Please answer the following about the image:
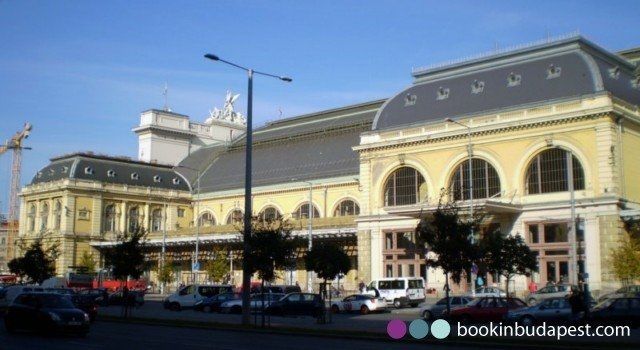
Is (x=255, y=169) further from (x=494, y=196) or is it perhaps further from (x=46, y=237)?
(x=494, y=196)

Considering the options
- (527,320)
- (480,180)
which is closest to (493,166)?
(480,180)

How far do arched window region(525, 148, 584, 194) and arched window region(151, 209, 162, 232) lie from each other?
2431 inches

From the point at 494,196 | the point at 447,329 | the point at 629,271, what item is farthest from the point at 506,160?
the point at 447,329

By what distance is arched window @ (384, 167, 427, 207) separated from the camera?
2778 inches

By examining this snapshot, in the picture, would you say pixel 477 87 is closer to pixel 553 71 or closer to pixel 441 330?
pixel 553 71

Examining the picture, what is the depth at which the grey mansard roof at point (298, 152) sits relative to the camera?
91.6 m

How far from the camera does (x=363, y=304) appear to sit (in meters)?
50.7

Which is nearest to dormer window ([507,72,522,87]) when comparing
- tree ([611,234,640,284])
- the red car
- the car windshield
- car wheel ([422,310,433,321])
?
tree ([611,234,640,284])

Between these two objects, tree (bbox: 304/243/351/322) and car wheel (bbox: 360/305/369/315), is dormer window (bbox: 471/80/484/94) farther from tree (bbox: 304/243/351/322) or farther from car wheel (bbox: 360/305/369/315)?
tree (bbox: 304/243/351/322)

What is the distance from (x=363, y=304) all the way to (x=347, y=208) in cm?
3781

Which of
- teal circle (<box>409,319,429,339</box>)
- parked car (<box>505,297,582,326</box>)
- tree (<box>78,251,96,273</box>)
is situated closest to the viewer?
teal circle (<box>409,319,429,339</box>)

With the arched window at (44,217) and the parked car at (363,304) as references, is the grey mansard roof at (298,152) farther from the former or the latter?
the parked car at (363,304)

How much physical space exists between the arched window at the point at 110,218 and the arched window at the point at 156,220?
→ 5470mm

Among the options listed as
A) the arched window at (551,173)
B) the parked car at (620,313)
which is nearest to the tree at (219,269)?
the arched window at (551,173)
